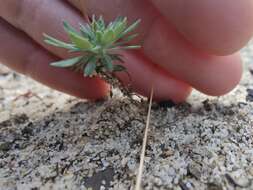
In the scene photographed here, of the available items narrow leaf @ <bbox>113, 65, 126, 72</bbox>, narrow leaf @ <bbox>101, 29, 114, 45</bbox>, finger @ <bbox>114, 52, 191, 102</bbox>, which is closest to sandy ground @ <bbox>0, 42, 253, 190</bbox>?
finger @ <bbox>114, 52, 191, 102</bbox>

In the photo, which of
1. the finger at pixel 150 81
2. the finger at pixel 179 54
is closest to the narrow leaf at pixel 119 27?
the finger at pixel 179 54

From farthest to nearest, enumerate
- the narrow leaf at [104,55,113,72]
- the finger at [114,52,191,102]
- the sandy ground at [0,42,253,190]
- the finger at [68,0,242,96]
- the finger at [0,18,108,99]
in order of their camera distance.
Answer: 1. the finger at [0,18,108,99]
2. the finger at [114,52,191,102]
3. the finger at [68,0,242,96]
4. the narrow leaf at [104,55,113,72]
5. the sandy ground at [0,42,253,190]

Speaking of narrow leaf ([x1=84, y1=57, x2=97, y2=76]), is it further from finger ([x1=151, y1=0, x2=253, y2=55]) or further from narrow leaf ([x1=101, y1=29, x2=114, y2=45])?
finger ([x1=151, y1=0, x2=253, y2=55])

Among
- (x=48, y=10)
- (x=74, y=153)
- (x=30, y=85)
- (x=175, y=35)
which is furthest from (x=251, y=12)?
(x=30, y=85)

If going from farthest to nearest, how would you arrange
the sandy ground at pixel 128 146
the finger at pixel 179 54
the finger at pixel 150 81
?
1. the finger at pixel 150 81
2. the finger at pixel 179 54
3. the sandy ground at pixel 128 146

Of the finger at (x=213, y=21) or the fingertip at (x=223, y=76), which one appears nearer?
the finger at (x=213, y=21)

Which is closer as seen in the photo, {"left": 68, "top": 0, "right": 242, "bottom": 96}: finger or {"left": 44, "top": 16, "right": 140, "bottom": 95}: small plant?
Answer: {"left": 44, "top": 16, "right": 140, "bottom": 95}: small plant

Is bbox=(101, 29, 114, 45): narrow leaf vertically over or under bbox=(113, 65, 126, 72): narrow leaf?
over

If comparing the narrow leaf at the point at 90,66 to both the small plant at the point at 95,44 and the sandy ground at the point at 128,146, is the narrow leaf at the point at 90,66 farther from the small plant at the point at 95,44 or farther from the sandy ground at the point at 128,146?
the sandy ground at the point at 128,146
